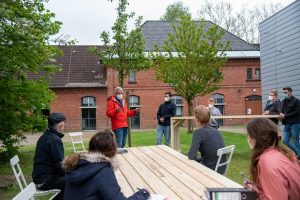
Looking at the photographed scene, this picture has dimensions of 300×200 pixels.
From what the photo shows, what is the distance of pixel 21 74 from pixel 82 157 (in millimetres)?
9264

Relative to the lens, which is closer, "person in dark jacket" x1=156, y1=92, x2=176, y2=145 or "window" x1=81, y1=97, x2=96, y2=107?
"person in dark jacket" x1=156, y1=92, x2=176, y2=145

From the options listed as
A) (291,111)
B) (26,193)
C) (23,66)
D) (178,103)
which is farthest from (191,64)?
(26,193)

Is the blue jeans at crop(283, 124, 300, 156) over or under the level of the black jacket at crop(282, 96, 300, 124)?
under

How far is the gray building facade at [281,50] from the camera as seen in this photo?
1703 centimetres

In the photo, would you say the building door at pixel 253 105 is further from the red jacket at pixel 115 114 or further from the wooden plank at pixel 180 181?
the wooden plank at pixel 180 181

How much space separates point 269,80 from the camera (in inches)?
801

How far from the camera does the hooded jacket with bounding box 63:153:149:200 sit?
333cm

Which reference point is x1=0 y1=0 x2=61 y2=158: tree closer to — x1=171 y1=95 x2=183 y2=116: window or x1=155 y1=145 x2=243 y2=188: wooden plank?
x1=155 y1=145 x2=243 y2=188: wooden plank

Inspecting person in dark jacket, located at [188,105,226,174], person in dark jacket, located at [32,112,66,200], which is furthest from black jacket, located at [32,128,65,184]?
person in dark jacket, located at [188,105,226,174]

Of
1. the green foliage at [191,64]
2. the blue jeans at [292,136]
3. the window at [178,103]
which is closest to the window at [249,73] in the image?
the window at [178,103]

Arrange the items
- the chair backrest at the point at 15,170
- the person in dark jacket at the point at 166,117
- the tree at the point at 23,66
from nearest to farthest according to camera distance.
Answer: the chair backrest at the point at 15,170, the tree at the point at 23,66, the person in dark jacket at the point at 166,117

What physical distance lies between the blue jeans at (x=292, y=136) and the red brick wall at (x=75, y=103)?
80.4 feet

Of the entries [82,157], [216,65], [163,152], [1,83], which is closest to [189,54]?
[216,65]

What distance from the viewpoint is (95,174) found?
3361 millimetres
